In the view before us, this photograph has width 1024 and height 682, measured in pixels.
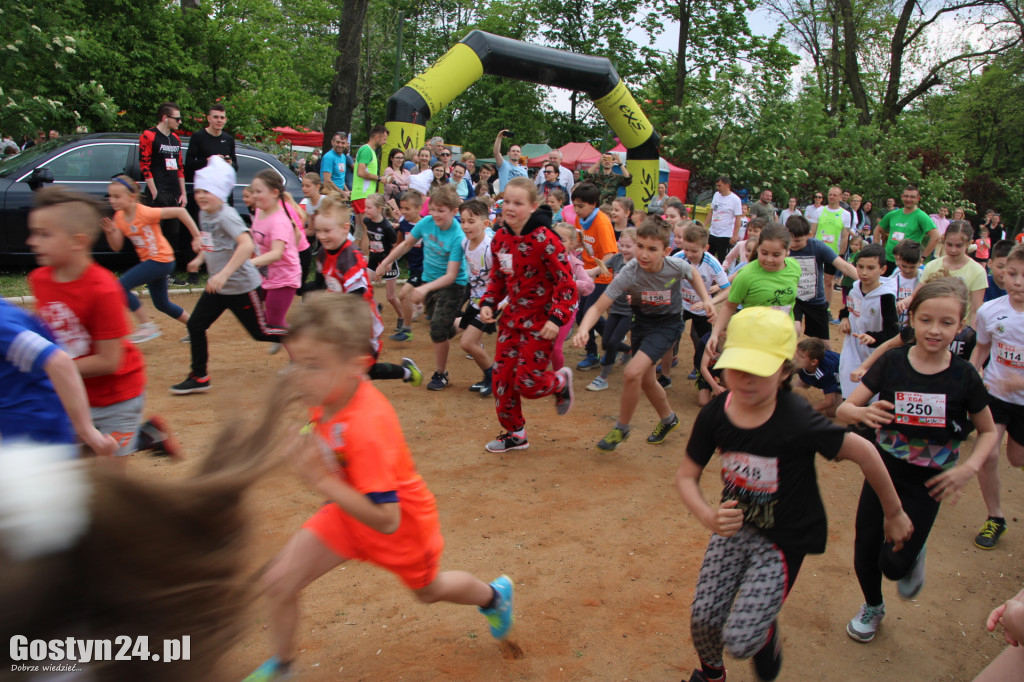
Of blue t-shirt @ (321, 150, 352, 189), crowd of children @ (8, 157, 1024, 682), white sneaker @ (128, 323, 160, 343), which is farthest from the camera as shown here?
blue t-shirt @ (321, 150, 352, 189)

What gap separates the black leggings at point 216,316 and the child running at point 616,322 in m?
3.40

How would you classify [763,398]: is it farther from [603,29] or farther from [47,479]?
[603,29]

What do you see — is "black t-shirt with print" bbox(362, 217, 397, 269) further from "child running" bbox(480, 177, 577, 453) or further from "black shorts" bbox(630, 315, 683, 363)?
"black shorts" bbox(630, 315, 683, 363)

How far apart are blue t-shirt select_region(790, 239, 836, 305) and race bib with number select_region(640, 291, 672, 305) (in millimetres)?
2082

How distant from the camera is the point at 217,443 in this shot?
53.2 inches

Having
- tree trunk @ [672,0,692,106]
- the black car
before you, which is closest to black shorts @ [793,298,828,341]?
the black car

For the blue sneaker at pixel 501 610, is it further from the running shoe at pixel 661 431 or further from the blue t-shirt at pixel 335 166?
the blue t-shirt at pixel 335 166

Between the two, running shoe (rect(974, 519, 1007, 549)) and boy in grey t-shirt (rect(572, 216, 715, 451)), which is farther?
boy in grey t-shirt (rect(572, 216, 715, 451))

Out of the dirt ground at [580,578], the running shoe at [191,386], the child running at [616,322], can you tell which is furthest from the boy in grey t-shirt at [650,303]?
the running shoe at [191,386]

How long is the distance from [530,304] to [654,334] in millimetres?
1085

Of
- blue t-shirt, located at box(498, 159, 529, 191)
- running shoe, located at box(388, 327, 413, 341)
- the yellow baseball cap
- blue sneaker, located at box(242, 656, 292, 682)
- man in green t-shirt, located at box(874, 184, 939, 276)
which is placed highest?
blue t-shirt, located at box(498, 159, 529, 191)

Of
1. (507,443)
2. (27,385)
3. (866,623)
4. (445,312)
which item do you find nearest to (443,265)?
(445,312)

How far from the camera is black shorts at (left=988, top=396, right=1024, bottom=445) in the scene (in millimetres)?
4633

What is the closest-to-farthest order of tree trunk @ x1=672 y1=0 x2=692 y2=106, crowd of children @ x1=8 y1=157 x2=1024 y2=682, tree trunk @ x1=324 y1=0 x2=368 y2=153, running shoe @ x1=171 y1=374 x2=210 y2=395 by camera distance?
crowd of children @ x1=8 y1=157 x2=1024 y2=682 → running shoe @ x1=171 y1=374 x2=210 y2=395 → tree trunk @ x1=324 y1=0 x2=368 y2=153 → tree trunk @ x1=672 y1=0 x2=692 y2=106
